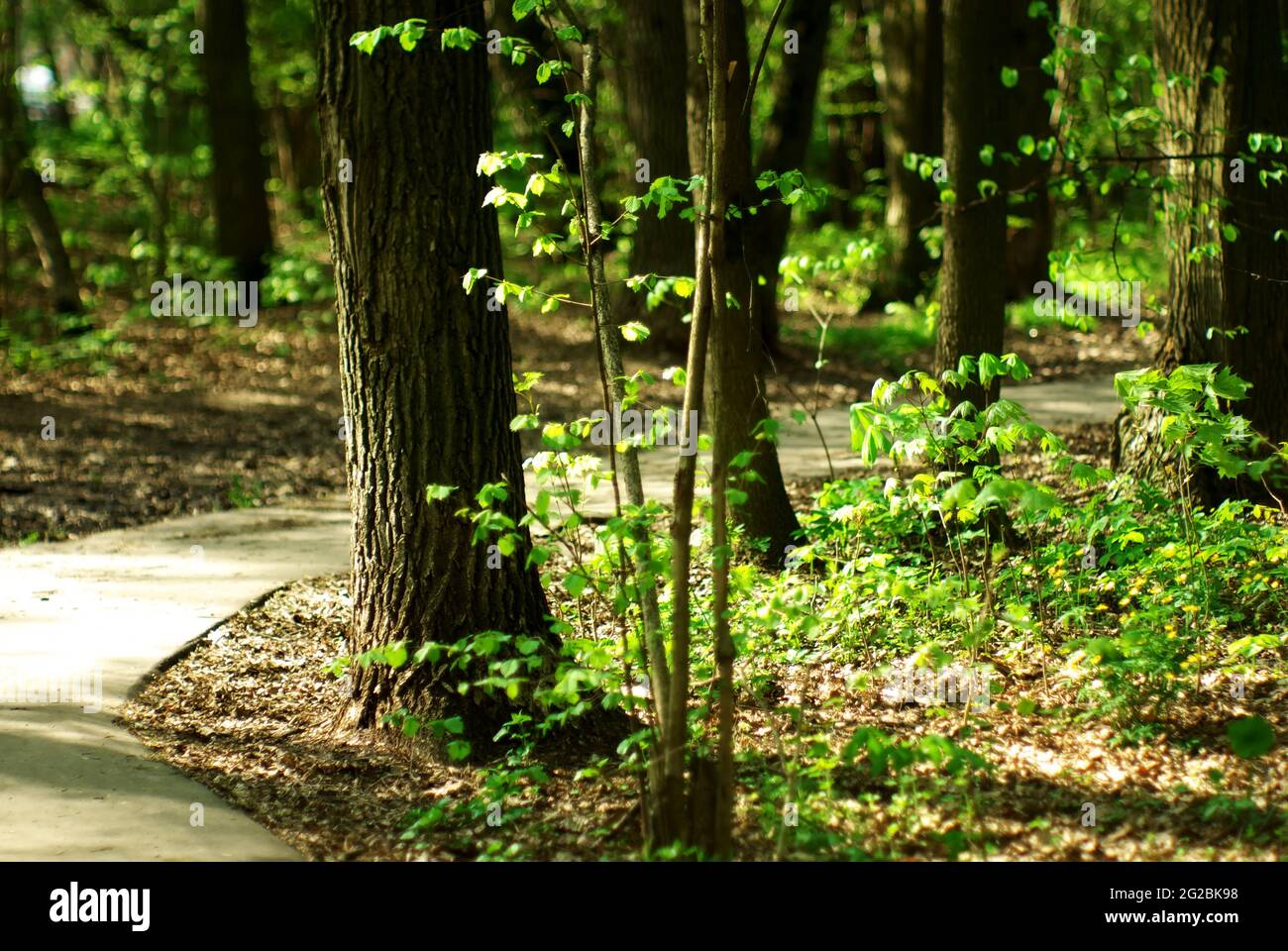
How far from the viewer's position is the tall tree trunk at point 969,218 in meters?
7.48

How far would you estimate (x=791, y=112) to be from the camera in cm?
1470

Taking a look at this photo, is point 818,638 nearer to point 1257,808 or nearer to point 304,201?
point 1257,808

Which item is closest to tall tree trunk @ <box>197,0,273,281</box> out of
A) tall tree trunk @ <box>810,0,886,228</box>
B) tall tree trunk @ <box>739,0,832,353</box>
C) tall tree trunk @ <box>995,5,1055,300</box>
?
tall tree trunk @ <box>739,0,832,353</box>

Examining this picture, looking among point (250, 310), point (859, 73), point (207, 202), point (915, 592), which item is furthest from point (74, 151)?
point (915, 592)

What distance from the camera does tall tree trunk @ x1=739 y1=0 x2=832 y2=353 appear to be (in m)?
14.3

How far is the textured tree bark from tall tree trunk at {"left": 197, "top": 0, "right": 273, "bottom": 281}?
14.5 metres

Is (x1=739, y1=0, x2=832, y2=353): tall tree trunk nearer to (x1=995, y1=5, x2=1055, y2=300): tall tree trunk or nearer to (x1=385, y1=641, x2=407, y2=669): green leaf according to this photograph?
(x1=995, y1=5, x2=1055, y2=300): tall tree trunk

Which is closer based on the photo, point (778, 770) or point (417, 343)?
point (778, 770)

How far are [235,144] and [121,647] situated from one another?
48.7ft

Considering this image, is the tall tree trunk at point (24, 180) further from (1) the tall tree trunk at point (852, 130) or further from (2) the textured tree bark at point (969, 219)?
(1) the tall tree trunk at point (852, 130)
